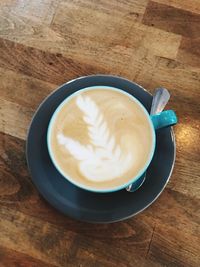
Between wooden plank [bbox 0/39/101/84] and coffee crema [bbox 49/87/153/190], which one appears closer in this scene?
coffee crema [bbox 49/87/153/190]

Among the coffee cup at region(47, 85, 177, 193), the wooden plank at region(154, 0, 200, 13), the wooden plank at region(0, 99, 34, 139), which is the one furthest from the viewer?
the wooden plank at region(154, 0, 200, 13)

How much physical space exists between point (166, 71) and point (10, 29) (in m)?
0.37

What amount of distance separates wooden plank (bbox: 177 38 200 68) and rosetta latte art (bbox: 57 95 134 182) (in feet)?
0.93

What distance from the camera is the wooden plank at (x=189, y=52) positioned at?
83 cm

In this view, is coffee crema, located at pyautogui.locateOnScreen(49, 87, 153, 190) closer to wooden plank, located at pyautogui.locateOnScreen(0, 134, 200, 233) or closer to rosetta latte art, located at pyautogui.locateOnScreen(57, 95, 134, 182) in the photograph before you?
rosetta latte art, located at pyautogui.locateOnScreen(57, 95, 134, 182)

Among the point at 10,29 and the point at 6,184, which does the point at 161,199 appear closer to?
the point at 6,184

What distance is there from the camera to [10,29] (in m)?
0.85

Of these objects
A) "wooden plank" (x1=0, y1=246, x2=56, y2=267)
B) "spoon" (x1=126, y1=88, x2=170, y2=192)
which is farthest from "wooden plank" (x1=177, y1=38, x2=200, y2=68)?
"wooden plank" (x1=0, y1=246, x2=56, y2=267)

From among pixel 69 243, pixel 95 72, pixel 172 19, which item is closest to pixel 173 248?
pixel 69 243

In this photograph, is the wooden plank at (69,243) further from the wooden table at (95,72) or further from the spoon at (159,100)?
the spoon at (159,100)

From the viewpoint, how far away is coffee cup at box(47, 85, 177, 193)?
0.65 m

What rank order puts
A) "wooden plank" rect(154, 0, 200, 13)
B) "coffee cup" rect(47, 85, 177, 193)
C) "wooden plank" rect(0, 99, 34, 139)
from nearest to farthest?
"coffee cup" rect(47, 85, 177, 193) → "wooden plank" rect(0, 99, 34, 139) → "wooden plank" rect(154, 0, 200, 13)

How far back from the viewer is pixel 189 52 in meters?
0.84

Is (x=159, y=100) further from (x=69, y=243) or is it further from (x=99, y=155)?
(x=69, y=243)
